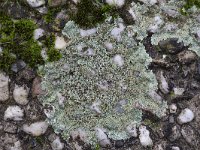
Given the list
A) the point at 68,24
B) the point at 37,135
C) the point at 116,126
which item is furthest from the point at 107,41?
the point at 37,135

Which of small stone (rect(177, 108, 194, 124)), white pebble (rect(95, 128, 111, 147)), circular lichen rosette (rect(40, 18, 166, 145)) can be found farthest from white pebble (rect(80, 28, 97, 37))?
small stone (rect(177, 108, 194, 124))

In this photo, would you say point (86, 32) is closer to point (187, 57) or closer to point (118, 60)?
point (118, 60)

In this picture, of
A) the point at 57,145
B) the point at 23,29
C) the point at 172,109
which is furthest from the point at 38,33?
the point at 172,109

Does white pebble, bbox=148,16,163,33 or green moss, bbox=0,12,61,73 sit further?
white pebble, bbox=148,16,163,33

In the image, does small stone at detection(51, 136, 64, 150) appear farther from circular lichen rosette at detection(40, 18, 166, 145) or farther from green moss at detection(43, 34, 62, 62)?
green moss at detection(43, 34, 62, 62)

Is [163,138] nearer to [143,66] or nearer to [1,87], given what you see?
[143,66]
